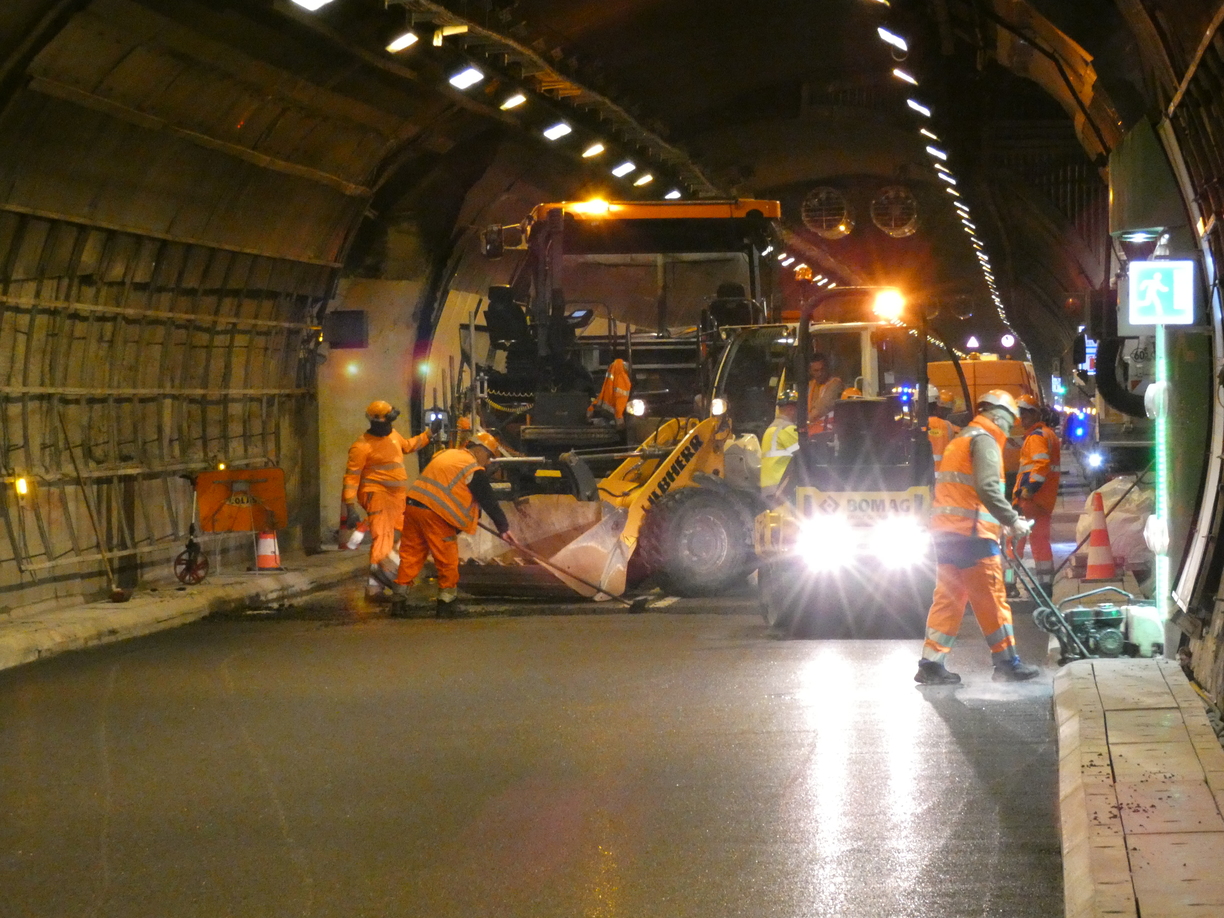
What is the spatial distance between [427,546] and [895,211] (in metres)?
19.9

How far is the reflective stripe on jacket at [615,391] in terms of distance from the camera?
1523cm

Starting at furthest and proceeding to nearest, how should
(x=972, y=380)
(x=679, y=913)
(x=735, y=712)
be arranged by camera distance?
(x=972, y=380), (x=735, y=712), (x=679, y=913)

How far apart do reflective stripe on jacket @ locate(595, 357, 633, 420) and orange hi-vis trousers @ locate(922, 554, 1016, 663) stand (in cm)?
607

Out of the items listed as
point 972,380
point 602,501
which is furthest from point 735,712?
point 972,380

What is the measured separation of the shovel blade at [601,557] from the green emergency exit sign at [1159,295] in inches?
236

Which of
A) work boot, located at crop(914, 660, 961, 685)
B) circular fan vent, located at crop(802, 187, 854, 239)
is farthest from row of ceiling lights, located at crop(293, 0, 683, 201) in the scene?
circular fan vent, located at crop(802, 187, 854, 239)

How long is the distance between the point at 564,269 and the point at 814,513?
15.9ft

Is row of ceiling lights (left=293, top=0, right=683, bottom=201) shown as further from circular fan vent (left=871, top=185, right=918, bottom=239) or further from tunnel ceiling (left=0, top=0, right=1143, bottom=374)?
circular fan vent (left=871, top=185, right=918, bottom=239)

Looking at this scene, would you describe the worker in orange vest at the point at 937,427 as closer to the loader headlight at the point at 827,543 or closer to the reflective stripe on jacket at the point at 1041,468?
the reflective stripe on jacket at the point at 1041,468

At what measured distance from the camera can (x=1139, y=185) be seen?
397 inches

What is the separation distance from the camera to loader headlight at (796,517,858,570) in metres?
12.0

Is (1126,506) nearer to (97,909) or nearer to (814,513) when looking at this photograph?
(814,513)

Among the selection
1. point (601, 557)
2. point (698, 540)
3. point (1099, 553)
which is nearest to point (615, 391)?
point (698, 540)

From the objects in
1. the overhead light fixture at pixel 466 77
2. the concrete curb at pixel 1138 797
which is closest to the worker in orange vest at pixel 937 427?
the overhead light fixture at pixel 466 77
